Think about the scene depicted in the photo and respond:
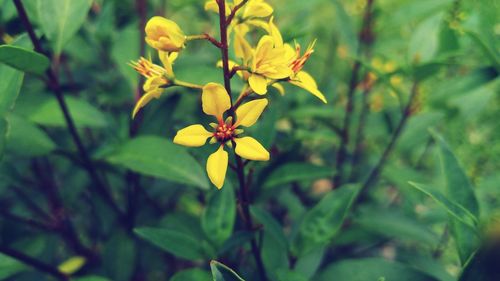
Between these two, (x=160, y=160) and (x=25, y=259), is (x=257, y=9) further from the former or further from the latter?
(x=25, y=259)

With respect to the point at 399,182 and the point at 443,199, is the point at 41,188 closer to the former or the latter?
the point at 399,182

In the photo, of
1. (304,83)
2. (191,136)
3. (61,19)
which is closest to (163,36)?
(191,136)

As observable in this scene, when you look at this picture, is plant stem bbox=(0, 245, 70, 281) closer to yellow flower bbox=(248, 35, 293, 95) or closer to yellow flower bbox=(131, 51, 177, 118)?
yellow flower bbox=(131, 51, 177, 118)

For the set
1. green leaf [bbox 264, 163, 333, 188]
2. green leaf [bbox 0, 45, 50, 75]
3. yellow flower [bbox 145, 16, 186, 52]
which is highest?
yellow flower [bbox 145, 16, 186, 52]

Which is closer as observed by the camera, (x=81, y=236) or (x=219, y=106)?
(x=219, y=106)

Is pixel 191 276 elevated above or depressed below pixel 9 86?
below

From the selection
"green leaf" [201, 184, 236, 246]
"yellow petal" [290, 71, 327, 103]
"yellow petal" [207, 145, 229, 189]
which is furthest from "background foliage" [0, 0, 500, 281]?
"yellow petal" [290, 71, 327, 103]

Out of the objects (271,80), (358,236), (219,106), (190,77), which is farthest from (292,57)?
(358,236)
